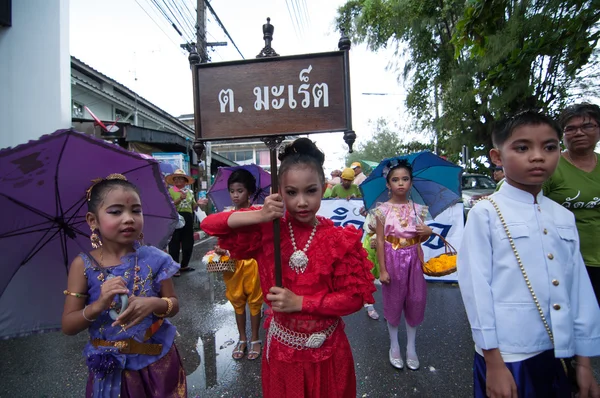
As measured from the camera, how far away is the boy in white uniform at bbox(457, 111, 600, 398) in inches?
52.1

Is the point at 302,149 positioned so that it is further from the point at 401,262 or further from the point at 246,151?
the point at 246,151

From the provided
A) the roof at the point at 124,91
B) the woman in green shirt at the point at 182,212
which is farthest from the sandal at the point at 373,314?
the roof at the point at 124,91

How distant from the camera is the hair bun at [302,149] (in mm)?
1623

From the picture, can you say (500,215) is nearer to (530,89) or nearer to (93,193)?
(93,193)

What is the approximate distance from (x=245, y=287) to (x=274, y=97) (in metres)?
2.06

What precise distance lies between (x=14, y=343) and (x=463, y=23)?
5357 millimetres

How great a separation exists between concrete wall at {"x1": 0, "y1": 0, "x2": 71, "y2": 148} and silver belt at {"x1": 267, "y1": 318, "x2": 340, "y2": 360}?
4.96 metres

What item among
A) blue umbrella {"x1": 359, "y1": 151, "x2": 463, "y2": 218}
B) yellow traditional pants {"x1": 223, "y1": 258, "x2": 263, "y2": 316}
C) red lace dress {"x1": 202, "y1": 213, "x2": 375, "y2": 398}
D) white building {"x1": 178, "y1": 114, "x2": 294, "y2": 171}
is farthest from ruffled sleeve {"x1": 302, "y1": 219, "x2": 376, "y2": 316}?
white building {"x1": 178, "y1": 114, "x2": 294, "y2": 171}

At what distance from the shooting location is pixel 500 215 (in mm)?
1430

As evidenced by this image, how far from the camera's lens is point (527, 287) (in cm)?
135

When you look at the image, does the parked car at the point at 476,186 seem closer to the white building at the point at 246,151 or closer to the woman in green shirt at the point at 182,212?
the woman in green shirt at the point at 182,212

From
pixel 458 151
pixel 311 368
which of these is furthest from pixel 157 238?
pixel 458 151

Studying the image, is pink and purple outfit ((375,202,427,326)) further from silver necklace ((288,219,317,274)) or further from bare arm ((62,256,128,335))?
bare arm ((62,256,128,335))

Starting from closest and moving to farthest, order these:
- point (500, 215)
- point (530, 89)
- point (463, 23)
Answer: point (500, 215) → point (463, 23) → point (530, 89)
